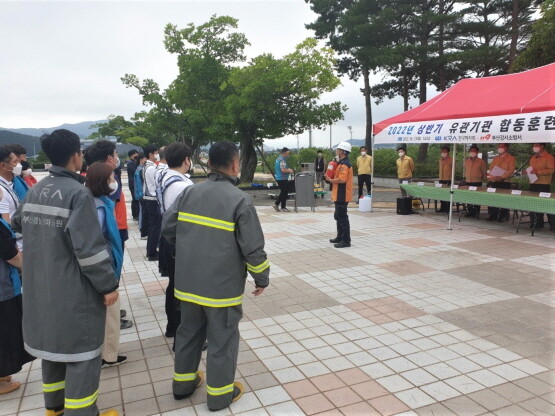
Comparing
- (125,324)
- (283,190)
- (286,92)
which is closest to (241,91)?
(286,92)

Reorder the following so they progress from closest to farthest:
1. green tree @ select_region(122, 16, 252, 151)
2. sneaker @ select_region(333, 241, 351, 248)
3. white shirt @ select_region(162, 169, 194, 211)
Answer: white shirt @ select_region(162, 169, 194, 211)
sneaker @ select_region(333, 241, 351, 248)
green tree @ select_region(122, 16, 252, 151)

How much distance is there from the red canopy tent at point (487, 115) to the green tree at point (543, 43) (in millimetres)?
3487

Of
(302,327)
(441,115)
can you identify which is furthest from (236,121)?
(302,327)

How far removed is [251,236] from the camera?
2.69m

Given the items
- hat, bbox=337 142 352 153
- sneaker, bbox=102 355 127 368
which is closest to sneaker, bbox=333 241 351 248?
hat, bbox=337 142 352 153

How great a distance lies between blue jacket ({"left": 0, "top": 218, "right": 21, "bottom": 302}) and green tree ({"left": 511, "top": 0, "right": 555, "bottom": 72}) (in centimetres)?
1433

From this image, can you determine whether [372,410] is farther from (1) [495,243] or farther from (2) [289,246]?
(1) [495,243]

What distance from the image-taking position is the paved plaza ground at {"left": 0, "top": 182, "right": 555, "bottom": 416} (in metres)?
2.98

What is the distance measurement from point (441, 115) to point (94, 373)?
909 cm

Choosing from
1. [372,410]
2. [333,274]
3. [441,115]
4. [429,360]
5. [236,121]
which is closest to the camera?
[372,410]

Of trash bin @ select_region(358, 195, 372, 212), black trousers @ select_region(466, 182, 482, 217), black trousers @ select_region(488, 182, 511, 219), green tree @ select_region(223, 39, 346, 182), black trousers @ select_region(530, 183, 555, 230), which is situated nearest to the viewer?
black trousers @ select_region(530, 183, 555, 230)

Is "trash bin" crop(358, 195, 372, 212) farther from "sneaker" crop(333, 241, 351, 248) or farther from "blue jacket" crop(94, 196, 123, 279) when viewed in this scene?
"blue jacket" crop(94, 196, 123, 279)

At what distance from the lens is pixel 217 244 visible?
270 centimetres

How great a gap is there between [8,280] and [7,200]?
0.78 m
